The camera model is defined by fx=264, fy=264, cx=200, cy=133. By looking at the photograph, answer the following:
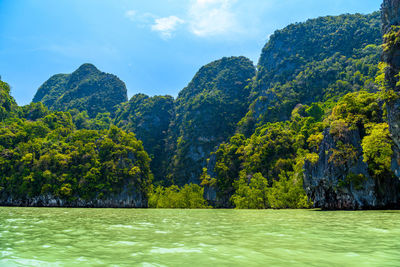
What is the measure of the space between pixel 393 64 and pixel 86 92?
5924 inches

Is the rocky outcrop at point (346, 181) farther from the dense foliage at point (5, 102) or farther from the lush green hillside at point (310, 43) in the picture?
the dense foliage at point (5, 102)

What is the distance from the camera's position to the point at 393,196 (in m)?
26.7

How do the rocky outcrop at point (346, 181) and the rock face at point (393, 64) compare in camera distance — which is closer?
the rock face at point (393, 64)

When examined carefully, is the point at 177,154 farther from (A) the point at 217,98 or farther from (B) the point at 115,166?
(B) the point at 115,166

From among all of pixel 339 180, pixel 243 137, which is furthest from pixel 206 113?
pixel 339 180

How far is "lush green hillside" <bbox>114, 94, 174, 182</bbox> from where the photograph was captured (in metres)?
108

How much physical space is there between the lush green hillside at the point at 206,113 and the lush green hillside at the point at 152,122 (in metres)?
4.38

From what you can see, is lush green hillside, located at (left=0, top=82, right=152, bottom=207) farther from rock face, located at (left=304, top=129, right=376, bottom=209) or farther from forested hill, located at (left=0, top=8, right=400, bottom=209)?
rock face, located at (left=304, top=129, right=376, bottom=209)

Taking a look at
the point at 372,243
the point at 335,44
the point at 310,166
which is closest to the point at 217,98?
the point at 335,44

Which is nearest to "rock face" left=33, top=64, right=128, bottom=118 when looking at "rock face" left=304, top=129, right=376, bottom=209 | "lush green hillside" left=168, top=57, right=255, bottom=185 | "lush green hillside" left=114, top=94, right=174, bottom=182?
"lush green hillside" left=114, top=94, right=174, bottom=182

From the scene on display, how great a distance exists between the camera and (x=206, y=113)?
105938 mm

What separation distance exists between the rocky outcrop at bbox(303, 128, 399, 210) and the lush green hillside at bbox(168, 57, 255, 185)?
62779mm

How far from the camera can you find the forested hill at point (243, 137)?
29562 mm

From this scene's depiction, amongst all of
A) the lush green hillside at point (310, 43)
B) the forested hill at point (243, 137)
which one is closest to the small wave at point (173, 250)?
the forested hill at point (243, 137)
